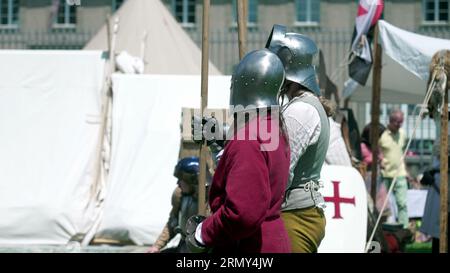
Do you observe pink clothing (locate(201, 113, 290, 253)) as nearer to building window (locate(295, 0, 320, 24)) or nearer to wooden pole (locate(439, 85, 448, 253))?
wooden pole (locate(439, 85, 448, 253))

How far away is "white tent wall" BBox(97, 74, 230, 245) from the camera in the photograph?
12211mm

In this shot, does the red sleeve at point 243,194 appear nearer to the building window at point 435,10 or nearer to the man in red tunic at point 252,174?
the man in red tunic at point 252,174

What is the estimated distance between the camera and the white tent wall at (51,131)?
1241 cm

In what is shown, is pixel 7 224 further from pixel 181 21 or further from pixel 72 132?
pixel 181 21

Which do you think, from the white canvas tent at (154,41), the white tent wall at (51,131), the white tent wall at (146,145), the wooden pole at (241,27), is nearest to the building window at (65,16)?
the white canvas tent at (154,41)

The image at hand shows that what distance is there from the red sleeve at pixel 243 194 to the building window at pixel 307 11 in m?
28.0

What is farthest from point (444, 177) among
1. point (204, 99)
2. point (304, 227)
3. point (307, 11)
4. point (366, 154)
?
point (307, 11)

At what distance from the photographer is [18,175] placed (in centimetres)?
1247

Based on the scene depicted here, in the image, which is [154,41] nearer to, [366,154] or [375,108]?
[366,154]

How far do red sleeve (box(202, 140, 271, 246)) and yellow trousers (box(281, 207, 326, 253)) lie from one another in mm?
943

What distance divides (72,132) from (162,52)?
1.75 meters

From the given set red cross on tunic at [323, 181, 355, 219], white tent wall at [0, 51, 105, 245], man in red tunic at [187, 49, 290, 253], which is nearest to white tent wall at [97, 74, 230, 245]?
white tent wall at [0, 51, 105, 245]
